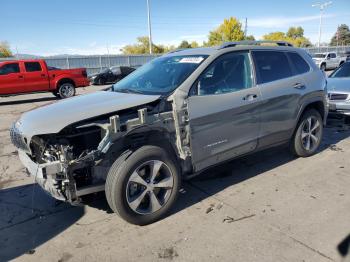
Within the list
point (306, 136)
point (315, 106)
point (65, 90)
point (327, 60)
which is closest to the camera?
point (306, 136)

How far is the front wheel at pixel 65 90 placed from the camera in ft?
51.5

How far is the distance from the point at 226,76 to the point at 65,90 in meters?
13.2

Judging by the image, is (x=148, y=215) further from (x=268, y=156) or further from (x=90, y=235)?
(x=268, y=156)

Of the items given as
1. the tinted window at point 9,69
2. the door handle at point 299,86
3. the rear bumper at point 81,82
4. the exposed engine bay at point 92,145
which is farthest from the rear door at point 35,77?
the door handle at point 299,86

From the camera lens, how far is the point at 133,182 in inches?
132

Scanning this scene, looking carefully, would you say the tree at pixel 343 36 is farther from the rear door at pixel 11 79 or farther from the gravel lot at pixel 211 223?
the gravel lot at pixel 211 223

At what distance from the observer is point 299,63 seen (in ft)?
17.1

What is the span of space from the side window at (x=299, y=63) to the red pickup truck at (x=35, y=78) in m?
12.6

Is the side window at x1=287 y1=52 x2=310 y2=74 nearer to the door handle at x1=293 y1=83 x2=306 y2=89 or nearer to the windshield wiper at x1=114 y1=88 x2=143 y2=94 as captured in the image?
the door handle at x1=293 y1=83 x2=306 y2=89

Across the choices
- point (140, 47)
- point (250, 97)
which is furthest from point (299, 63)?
point (140, 47)

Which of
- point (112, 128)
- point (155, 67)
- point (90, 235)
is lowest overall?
point (90, 235)

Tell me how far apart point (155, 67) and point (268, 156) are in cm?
245

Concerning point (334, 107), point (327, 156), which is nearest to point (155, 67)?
point (327, 156)

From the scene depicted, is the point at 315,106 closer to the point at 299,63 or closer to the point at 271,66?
the point at 299,63
